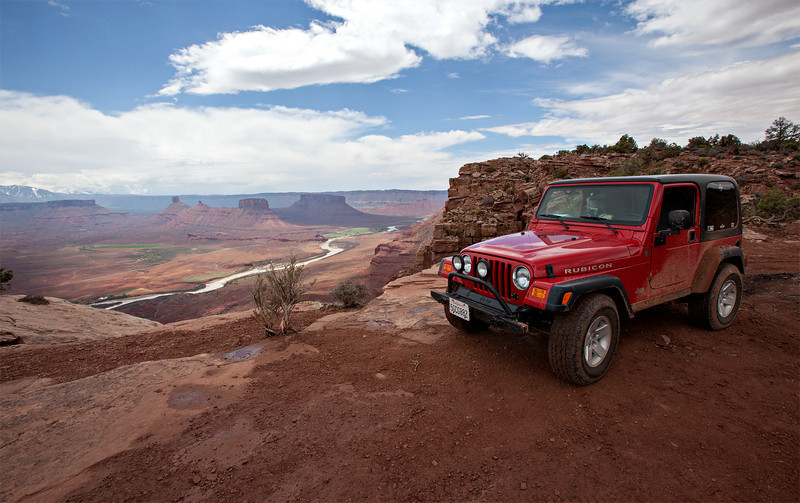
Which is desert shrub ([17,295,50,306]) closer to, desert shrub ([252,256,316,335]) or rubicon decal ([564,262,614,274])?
desert shrub ([252,256,316,335])

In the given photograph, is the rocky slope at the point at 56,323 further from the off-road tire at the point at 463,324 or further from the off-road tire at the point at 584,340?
the off-road tire at the point at 584,340

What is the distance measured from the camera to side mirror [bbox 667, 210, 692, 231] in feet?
11.9

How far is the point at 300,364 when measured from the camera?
4270 mm

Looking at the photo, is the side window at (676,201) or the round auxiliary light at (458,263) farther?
the round auxiliary light at (458,263)

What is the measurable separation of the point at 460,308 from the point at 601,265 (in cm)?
154

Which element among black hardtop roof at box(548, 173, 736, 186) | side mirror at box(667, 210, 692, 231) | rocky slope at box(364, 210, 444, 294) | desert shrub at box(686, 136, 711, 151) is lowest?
rocky slope at box(364, 210, 444, 294)

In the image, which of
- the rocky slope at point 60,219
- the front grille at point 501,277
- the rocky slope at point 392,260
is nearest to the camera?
the front grille at point 501,277

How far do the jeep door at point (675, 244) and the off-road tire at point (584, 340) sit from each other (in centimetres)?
97

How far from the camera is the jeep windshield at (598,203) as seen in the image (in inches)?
153

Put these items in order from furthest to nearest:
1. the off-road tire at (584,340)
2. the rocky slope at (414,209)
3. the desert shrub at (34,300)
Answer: the rocky slope at (414,209) → the desert shrub at (34,300) → the off-road tire at (584,340)

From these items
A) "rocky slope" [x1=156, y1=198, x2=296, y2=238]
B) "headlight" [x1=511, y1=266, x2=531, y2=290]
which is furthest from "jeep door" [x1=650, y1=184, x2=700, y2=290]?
"rocky slope" [x1=156, y1=198, x2=296, y2=238]

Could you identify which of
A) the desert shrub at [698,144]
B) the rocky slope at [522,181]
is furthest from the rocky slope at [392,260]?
the desert shrub at [698,144]

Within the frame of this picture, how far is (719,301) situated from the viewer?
4594 millimetres

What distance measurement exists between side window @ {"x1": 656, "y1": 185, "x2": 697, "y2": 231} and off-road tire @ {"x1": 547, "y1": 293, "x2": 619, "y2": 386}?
1.33 meters
